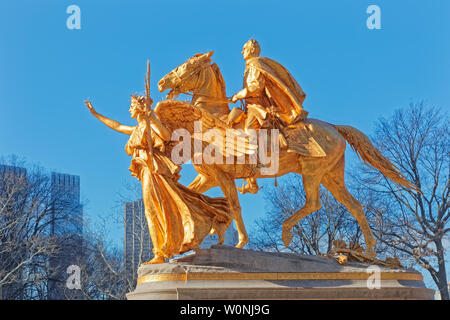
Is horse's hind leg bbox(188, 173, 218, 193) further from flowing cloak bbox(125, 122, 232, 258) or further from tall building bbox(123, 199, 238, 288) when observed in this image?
tall building bbox(123, 199, 238, 288)

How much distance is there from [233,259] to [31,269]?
1392 centimetres

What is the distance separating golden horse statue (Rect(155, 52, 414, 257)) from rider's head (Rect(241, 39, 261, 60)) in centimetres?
56

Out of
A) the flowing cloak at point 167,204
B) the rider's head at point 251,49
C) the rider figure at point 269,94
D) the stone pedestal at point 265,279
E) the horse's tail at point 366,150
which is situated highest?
the rider's head at point 251,49

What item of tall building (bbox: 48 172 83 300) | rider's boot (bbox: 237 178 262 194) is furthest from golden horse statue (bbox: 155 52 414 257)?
tall building (bbox: 48 172 83 300)

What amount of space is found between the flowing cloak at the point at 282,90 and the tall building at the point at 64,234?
41.1 ft

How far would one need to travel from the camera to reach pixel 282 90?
9961 millimetres

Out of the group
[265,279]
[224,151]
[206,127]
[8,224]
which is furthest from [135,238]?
[265,279]

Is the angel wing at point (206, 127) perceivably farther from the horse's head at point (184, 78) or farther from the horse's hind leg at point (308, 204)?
the horse's hind leg at point (308, 204)

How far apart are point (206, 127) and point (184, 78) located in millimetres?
877

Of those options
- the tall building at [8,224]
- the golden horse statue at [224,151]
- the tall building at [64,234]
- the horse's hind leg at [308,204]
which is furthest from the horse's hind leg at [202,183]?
the tall building at [64,234]

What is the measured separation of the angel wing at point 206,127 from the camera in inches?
369

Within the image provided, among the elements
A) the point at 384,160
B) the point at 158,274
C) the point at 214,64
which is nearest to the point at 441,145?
the point at 384,160

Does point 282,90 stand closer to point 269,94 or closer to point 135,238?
point 269,94
